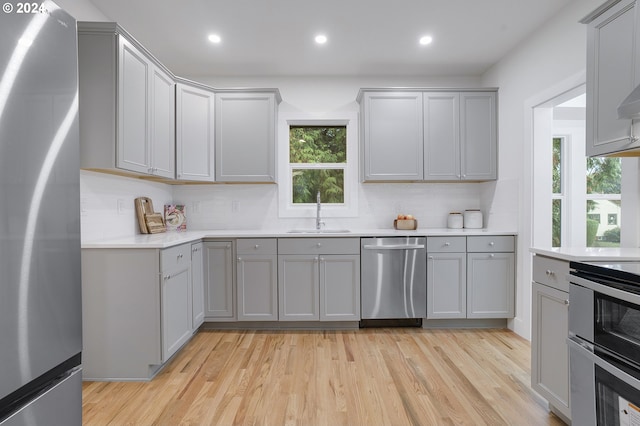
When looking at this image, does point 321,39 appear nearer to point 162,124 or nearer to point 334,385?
point 162,124

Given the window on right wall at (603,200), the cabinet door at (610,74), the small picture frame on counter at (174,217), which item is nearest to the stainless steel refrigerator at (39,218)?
the cabinet door at (610,74)

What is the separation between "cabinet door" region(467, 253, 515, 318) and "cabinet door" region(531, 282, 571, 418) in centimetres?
121

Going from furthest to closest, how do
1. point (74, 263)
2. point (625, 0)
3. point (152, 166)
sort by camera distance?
point (152, 166)
point (625, 0)
point (74, 263)

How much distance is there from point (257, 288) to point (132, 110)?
1.81 metres

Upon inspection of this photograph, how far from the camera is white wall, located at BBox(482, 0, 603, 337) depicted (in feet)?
8.12

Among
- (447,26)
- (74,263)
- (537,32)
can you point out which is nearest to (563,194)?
(537,32)

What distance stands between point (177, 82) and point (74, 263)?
103 inches

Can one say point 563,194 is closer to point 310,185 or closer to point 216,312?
point 310,185

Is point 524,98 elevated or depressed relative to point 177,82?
depressed

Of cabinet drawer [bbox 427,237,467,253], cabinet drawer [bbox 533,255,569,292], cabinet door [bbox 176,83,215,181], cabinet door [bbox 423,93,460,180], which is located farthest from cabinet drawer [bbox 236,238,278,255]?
cabinet drawer [bbox 533,255,569,292]

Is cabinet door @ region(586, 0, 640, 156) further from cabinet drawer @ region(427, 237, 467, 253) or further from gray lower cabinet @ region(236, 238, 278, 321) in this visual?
gray lower cabinet @ region(236, 238, 278, 321)

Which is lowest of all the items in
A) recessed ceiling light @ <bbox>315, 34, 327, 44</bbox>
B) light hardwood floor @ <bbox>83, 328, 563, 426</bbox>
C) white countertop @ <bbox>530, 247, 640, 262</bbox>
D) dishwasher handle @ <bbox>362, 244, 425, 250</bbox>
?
light hardwood floor @ <bbox>83, 328, 563, 426</bbox>

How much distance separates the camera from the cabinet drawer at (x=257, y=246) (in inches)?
124

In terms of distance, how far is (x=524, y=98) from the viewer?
3.04m
